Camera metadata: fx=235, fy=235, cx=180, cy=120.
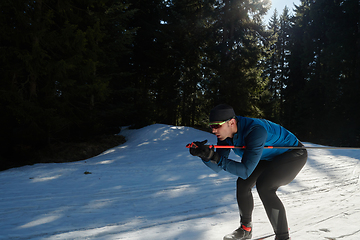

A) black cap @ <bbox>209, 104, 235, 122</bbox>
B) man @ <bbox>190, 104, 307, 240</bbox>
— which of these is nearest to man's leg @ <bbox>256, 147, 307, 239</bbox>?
man @ <bbox>190, 104, 307, 240</bbox>

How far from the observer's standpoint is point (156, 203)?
4117mm

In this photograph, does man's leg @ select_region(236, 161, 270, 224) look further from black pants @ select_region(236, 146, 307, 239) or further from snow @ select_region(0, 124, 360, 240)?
snow @ select_region(0, 124, 360, 240)

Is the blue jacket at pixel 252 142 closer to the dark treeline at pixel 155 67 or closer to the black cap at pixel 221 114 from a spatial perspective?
the black cap at pixel 221 114

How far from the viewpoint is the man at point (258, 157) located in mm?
2119

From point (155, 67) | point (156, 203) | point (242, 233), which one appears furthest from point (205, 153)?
point (155, 67)

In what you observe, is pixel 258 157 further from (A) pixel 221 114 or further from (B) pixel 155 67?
(B) pixel 155 67

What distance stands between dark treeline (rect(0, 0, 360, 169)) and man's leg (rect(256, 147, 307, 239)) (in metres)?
8.75

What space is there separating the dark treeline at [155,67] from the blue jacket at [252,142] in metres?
8.52

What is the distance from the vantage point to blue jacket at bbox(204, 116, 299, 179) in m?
2.09

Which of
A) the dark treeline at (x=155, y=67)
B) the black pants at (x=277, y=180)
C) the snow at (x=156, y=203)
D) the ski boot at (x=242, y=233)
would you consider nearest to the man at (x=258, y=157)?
the black pants at (x=277, y=180)

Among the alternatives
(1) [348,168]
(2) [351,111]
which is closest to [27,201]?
(1) [348,168]

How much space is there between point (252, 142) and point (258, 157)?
15cm

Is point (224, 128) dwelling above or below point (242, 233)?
above

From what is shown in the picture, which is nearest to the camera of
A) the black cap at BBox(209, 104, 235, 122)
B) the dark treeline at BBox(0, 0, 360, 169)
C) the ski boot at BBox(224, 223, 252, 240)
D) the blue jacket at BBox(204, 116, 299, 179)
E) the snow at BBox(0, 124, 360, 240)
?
the blue jacket at BBox(204, 116, 299, 179)
